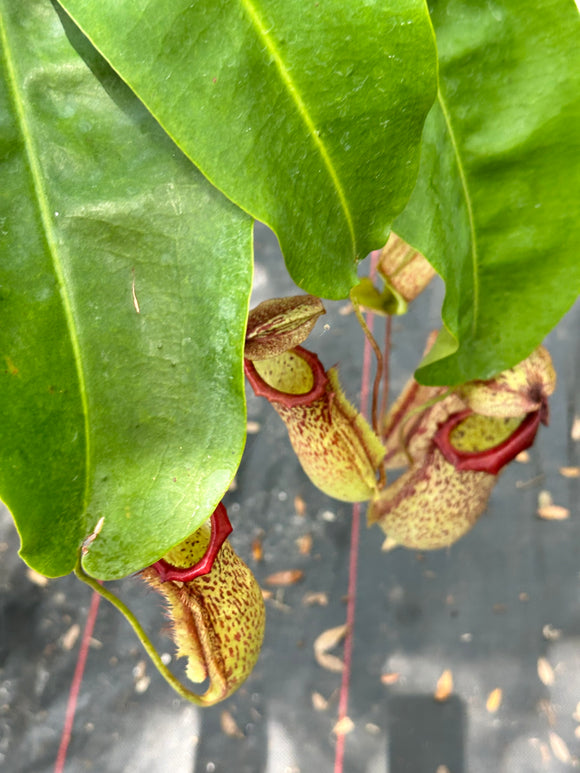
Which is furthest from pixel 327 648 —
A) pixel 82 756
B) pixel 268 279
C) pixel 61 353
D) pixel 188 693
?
pixel 61 353

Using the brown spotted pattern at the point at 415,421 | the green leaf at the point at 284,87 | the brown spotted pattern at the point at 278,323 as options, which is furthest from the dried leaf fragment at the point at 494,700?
the green leaf at the point at 284,87

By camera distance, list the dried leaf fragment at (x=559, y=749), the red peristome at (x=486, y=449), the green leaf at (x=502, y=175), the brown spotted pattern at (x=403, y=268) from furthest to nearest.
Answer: the dried leaf fragment at (x=559, y=749)
the red peristome at (x=486, y=449)
the brown spotted pattern at (x=403, y=268)
the green leaf at (x=502, y=175)

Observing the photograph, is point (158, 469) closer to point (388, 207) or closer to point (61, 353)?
point (61, 353)

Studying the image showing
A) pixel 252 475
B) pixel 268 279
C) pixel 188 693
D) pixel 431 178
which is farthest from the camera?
pixel 268 279

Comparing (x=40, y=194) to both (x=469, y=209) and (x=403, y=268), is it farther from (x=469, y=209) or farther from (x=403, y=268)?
(x=403, y=268)

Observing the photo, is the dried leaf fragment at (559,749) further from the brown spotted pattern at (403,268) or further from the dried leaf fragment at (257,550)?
the brown spotted pattern at (403,268)

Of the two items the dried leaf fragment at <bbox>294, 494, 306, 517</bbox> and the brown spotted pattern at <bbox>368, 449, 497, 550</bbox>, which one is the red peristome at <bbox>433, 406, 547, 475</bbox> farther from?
the dried leaf fragment at <bbox>294, 494, 306, 517</bbox>
